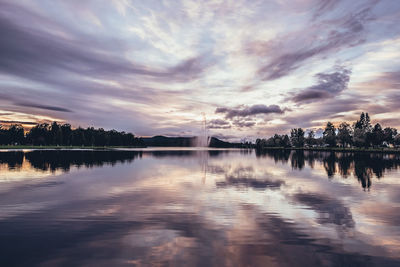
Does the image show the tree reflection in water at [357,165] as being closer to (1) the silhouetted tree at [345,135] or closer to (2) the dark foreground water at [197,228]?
(2) the dark foreground water at [197,228]

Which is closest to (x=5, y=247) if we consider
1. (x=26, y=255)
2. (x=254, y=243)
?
(x=26, y=255)

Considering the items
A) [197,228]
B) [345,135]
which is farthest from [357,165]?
[345,135]

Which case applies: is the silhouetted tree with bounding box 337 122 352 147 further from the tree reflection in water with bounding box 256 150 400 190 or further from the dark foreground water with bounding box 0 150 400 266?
the dark foreground water with bounding box 0 150 400 266

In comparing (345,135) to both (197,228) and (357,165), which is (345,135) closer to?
(357,165)

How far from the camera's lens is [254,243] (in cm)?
1279

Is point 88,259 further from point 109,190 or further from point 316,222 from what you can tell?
point 109,190

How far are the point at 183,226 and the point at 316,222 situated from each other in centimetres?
985

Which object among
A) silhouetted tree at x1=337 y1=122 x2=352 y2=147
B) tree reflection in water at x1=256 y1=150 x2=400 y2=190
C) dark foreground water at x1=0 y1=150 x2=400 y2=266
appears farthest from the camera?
silhouetted tree at x1=337 y1=122 x2=352 y2=147

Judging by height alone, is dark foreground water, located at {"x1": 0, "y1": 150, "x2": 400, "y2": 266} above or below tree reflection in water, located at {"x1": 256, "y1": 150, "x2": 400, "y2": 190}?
below

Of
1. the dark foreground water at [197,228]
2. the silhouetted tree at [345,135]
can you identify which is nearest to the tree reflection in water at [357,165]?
the dark foreground water at [197,228]

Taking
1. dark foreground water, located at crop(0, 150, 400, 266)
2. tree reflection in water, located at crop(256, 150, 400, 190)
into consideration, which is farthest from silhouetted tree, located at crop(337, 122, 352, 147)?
dark foreground water, located at crop(0, 150, 400, 266)

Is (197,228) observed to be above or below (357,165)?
below

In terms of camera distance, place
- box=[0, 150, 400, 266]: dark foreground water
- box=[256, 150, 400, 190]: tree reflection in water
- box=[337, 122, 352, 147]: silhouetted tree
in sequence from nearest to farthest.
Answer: box=[0, 150, 400, 266]: dark foreground water < box=[256, 150, 400, 190]: tree reflection in water < box=[337, 122, 352, 147]: silhouetted tree

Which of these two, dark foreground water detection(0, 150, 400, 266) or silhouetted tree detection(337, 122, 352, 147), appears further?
silhouetted tree detection(337, 122, 352, 147)
